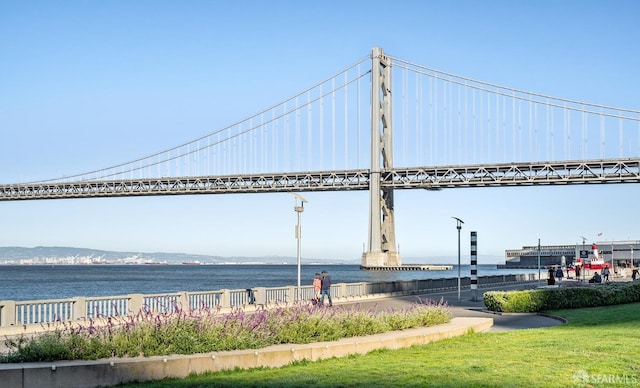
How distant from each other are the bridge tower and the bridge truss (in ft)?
7.10

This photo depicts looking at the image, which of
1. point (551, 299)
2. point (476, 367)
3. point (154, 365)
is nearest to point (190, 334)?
point (154, 365)

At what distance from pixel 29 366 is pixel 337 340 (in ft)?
17.8

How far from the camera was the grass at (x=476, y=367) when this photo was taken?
1152cm

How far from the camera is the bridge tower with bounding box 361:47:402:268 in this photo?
103 meters

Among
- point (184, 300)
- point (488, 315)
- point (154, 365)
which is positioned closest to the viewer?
point (154, 365)

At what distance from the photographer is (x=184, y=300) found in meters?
26.6

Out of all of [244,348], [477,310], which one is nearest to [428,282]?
[477,310]

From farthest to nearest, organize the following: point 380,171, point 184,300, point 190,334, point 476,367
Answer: point 380,171 → point 184,300 → point 190,334 → point 476,367

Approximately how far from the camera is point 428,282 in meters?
45.3

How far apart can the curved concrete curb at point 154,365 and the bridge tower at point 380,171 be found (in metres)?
87.5

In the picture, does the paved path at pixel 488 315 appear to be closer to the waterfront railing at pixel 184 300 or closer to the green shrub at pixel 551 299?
the green shrub at pixel 551 299

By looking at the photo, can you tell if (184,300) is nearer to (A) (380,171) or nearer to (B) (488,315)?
(B) (488,315)

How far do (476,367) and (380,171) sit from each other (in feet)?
302

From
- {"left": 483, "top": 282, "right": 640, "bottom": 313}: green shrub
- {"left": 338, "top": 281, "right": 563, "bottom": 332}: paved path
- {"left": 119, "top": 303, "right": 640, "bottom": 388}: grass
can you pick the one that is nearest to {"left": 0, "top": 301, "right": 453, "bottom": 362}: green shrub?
{"left": 119, "top": 303, "right": 640, "bottom": 388}: grass
